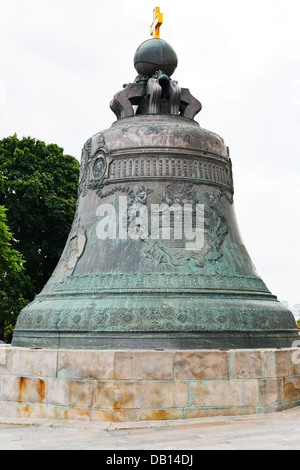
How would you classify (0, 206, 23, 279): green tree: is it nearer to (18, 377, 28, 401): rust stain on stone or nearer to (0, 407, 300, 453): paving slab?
(18, 377, 28, 401): rust stain on stone

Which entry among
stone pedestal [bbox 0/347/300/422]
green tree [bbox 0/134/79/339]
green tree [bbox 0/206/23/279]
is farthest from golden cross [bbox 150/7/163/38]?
green tree [bbox 0/134/79/339]

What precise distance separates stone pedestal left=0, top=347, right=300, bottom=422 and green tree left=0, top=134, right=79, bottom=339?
39.8 ft

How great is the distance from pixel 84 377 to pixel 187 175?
9.85 feet

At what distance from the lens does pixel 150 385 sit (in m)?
5.12

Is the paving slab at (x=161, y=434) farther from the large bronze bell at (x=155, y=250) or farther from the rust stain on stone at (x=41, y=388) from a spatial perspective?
the large bronze bell at (x=155, y=250)

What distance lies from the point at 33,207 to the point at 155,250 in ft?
42.5

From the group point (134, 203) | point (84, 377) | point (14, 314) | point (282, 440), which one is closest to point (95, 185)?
point (134, 203)

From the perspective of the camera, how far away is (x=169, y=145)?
6.73 metres

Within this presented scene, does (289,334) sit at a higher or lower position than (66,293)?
lower

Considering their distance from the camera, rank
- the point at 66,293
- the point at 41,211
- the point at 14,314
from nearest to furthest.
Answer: the point at 66,293, the point at 14,314, the point at 41,211

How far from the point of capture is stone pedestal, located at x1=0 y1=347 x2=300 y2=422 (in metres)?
5.10

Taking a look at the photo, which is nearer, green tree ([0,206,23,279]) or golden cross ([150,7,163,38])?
golden cross ([150,7,163,38])

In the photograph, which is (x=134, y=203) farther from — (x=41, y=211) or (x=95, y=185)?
(x=41, y=211)

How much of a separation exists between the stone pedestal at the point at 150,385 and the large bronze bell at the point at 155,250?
0.32 meters
